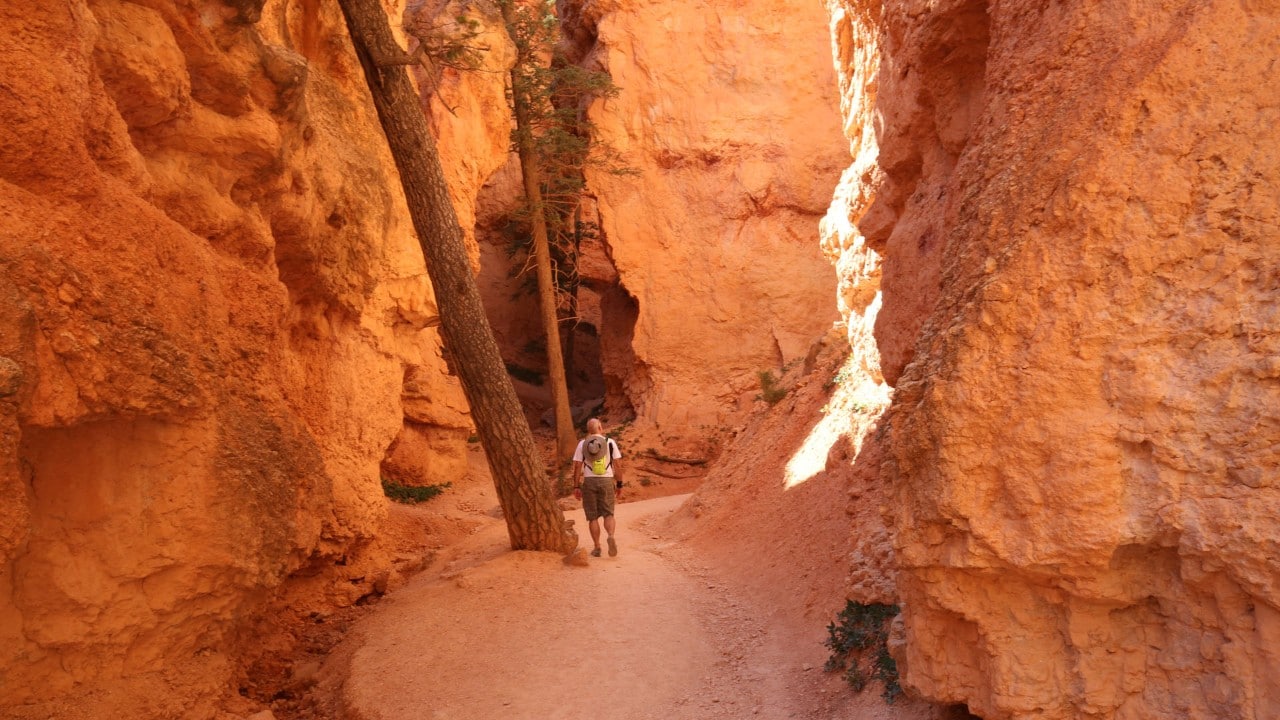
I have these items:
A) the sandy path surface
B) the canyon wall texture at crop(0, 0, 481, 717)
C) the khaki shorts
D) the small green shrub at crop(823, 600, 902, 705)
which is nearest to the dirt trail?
the sandy path surface

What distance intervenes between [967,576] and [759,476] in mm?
7321

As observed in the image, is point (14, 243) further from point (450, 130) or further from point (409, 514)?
point (450, 130)

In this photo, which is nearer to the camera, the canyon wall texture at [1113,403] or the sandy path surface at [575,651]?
the canyon wall texture at [1113,403]

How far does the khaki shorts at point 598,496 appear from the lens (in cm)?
880

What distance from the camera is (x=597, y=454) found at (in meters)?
8.69

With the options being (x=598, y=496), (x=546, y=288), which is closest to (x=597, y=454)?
(x=598, y=496)

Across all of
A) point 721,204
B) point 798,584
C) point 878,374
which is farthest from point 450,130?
point 798,584

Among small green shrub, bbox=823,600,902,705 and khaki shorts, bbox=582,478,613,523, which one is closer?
small green shrub, bbox=823,600,902,705

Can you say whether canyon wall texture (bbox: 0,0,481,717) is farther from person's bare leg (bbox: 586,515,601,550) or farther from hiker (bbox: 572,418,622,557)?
person's bare leg (bbox: 586,515,601,550)

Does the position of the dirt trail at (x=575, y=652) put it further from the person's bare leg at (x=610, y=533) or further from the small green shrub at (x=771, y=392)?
the small green shrub at (x=771, y=392)

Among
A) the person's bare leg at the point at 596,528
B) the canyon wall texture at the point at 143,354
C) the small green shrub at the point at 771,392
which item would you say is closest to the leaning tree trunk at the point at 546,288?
the small green shrub at the point at 771,392

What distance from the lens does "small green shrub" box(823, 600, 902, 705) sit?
16.8 feet

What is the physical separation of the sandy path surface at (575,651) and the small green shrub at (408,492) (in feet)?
16.3

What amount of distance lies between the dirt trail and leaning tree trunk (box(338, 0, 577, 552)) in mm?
480
